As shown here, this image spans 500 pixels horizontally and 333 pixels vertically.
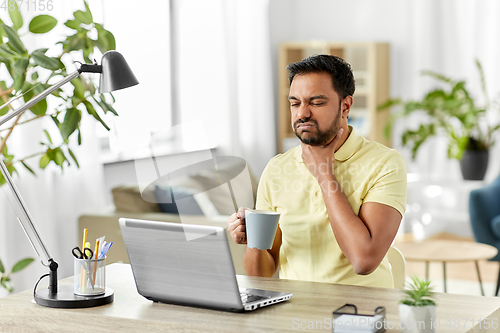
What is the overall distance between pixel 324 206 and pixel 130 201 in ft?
6.24

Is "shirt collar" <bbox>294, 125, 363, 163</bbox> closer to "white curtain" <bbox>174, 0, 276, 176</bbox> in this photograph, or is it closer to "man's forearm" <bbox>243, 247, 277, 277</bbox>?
"man's forearm" <bbox>243, 247, 277, 277</bbox>

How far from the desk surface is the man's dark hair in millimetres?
1712

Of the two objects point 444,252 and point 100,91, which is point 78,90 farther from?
point 444,252

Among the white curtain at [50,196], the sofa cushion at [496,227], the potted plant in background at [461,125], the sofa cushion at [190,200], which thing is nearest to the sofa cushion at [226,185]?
the sofa cushion at [190,200]

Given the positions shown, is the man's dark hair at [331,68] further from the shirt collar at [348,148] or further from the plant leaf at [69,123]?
the plant leaf at [69,123]

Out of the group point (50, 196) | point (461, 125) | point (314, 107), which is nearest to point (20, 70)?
point (314, 107)

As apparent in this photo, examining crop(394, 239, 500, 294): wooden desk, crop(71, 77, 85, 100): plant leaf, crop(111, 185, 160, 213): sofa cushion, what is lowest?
crop(394, 239, 500, 294): wooden desk

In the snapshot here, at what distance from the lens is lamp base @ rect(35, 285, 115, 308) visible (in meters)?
1.30

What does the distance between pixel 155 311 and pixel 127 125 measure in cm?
264

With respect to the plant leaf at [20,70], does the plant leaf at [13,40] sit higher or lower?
higher

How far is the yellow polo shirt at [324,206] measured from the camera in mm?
1624

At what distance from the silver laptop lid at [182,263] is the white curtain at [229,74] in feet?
10.8

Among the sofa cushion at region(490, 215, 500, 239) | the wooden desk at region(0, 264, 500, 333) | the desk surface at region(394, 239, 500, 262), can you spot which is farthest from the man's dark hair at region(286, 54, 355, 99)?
the sofa cushion at region(490, 215, 500, 239)

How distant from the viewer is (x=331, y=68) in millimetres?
1641
